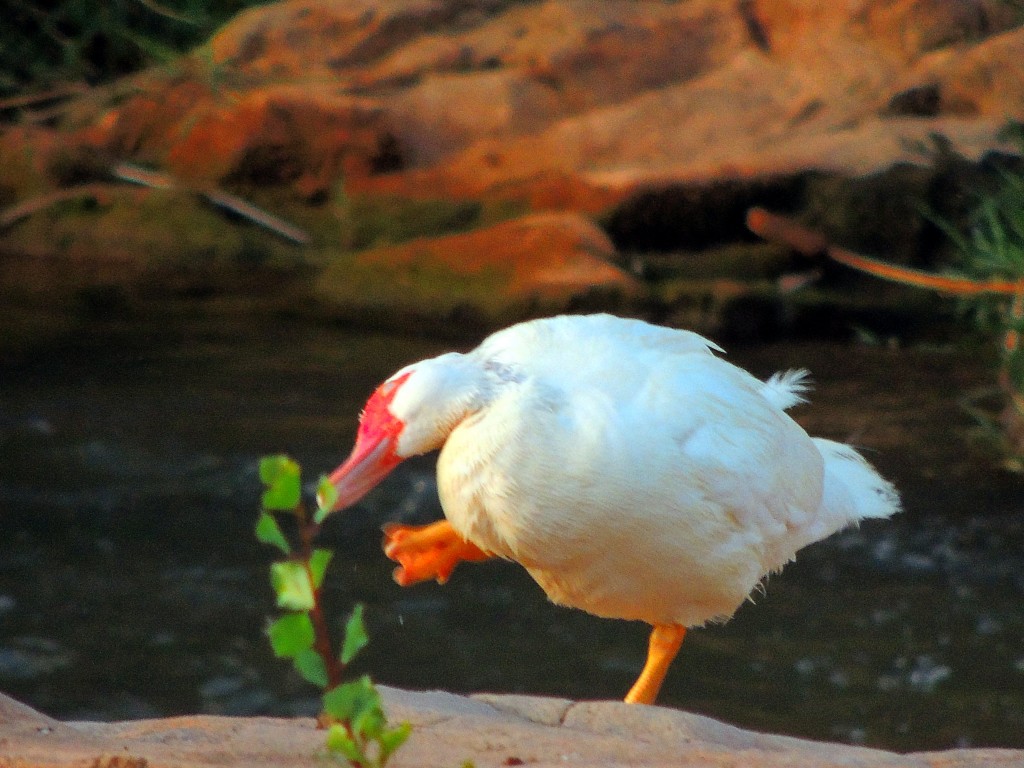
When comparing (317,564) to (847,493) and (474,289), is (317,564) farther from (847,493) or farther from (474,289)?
(474,289)

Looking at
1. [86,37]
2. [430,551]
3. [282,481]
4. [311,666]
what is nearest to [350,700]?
[311,666]

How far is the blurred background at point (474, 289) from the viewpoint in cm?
573

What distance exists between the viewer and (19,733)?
2922 millimetres

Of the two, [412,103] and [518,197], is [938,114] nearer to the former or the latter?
[518,197]

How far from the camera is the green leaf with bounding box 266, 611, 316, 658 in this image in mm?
2127

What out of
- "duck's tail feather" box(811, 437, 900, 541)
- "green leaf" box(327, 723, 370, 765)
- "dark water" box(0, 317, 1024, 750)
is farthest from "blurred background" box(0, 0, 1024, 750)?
"green leaf" box(327, 723, 370, 765)

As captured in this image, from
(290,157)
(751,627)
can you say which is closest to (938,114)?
(290,157)

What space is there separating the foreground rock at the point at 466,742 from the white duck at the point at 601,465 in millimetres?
420

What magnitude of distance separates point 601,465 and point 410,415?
47cm

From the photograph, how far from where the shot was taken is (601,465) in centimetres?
343

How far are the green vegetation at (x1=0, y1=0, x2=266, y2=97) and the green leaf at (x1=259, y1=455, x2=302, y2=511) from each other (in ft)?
29.7

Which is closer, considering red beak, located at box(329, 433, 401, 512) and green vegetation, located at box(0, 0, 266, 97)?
red beak, located at box(329, 433, 401, 512)

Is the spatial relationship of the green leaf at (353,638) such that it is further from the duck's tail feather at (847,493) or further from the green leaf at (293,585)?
the duck's tail feather at (847,493)

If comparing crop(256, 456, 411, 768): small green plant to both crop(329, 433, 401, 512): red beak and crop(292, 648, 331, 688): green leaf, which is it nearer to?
crop(292, 648, 331, 688): green leaf
